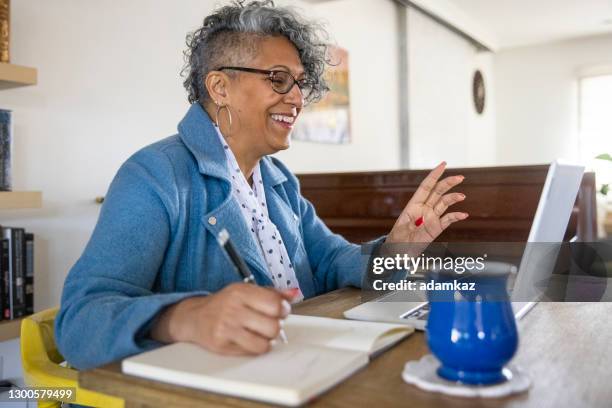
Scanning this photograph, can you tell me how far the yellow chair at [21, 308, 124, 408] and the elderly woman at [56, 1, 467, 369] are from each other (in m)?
0.16

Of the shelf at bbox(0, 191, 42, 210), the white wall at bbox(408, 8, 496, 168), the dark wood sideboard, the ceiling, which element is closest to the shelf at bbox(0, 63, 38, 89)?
the shelf at bbox(0, 191, 42, 210)

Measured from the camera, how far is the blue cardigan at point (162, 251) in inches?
32.5

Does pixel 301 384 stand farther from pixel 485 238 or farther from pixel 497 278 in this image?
pixel 485 238

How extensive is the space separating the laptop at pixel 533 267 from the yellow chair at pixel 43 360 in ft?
1.67

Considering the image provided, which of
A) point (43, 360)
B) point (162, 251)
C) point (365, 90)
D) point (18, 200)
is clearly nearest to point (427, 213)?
point (162, 251)

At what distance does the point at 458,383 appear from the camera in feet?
2.10

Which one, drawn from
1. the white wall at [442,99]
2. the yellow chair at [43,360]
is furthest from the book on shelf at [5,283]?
the white wall at [442,99]

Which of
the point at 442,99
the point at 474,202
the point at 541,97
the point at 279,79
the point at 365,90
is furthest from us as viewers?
the point at 541,97

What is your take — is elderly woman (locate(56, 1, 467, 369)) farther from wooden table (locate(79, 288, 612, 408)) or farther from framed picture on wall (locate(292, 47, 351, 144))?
framed picture on wall (locate(292, 47, 351, 144))

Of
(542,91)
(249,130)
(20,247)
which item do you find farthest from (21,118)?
(542,91)

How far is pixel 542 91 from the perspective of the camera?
7238 millimetres

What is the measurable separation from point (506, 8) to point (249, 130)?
17.0 ft

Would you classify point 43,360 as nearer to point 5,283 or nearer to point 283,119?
point 283,119

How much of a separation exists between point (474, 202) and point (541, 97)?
206 inches
